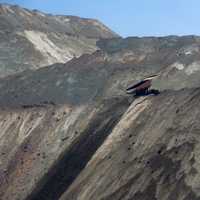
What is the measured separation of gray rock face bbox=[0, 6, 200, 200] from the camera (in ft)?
95.1

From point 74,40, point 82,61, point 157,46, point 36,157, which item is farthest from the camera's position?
point 74,40

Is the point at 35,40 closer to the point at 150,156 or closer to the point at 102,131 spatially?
the point at 102,131

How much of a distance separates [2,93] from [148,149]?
29951 mm

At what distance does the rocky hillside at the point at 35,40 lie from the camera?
249ft

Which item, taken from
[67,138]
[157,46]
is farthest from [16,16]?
[67,138]

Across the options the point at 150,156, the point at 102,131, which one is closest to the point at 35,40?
the point at 102,131

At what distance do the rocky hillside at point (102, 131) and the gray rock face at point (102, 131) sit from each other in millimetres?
69

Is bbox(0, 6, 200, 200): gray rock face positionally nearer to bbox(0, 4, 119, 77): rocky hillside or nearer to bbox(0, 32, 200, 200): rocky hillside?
bbox(0, 32, 200, 200): rocky hillside

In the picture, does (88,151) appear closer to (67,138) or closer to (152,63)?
(67,138)

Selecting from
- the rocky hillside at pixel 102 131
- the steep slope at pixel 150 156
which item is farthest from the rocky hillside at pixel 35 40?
the steep slope at pixel 150 156

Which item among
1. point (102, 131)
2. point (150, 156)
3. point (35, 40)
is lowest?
point (150, 156)

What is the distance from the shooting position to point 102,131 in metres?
38.9

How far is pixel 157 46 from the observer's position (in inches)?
2778

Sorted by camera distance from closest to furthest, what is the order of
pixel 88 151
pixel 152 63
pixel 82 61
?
pixel 88 151 < pixel 152 63 < pixel 82 61
